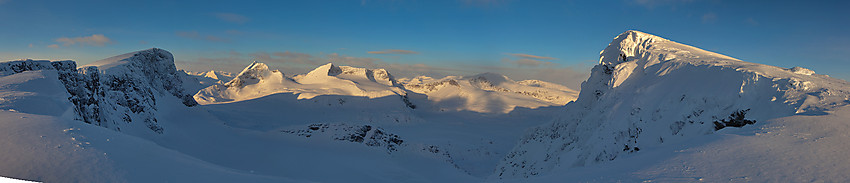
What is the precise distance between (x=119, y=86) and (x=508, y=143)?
5150 cm

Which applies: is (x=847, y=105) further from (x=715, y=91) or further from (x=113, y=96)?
(x=113, y=96)

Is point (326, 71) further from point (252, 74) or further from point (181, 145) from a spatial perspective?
point (181, 145)

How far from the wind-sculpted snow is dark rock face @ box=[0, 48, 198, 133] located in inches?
953

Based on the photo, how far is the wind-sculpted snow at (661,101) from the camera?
500 inches

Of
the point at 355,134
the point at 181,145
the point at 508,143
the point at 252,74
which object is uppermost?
the point at 252,74

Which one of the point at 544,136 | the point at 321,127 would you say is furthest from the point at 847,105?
the point at 321,127

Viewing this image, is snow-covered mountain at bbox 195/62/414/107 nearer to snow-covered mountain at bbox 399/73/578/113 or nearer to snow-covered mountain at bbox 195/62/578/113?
snow-covered mountain at bbox 195/62/578/113

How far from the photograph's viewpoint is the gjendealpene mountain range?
7.32m

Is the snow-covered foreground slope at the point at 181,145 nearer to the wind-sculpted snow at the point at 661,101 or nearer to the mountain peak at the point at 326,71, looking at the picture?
the wind-sculpted snow at the point at 661,101

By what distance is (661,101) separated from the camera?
1812 cm

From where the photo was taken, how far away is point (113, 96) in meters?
26.1

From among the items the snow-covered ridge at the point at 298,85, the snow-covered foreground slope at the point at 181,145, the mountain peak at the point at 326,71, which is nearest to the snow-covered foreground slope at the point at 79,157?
the snow-covered foreground slope at the point at 181,145

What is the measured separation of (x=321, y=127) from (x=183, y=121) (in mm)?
12867

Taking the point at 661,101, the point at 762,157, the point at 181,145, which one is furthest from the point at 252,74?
the point at 762,157
